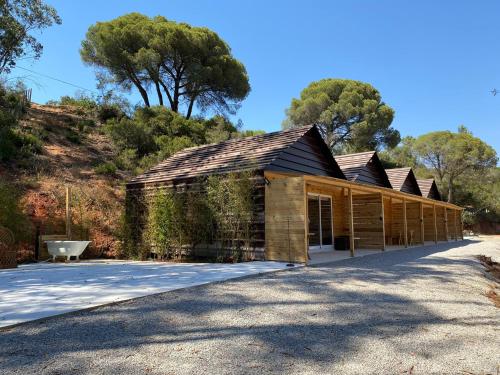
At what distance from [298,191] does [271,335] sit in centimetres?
537

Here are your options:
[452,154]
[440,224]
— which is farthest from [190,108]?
[452,154]

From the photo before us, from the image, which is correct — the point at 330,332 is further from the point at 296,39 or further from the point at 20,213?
the point at 296,39

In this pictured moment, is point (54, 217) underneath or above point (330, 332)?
above

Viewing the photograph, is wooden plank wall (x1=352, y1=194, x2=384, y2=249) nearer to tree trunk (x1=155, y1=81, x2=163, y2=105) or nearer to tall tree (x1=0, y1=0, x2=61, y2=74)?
tall tree (x1=0, y1=0, x2=61, y2=74)

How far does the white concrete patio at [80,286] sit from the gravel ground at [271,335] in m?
0.36

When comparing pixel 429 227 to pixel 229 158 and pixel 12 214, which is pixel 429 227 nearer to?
pixel 229 158

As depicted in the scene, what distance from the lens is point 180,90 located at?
2833 cm

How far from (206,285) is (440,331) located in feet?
10.6

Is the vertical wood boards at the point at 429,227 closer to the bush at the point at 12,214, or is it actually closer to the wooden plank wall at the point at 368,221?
the wooden plank wall at the point at 368,221

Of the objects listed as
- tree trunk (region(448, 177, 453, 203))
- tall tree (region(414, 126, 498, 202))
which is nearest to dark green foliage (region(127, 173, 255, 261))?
tall tree (region(414, 126, 498, 202))

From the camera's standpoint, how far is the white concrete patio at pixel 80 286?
431cm

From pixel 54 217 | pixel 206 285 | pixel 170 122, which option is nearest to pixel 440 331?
pixel 206 285

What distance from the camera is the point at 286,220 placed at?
8.73m

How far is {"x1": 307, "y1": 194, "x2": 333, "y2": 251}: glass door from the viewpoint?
12219 millimetres
